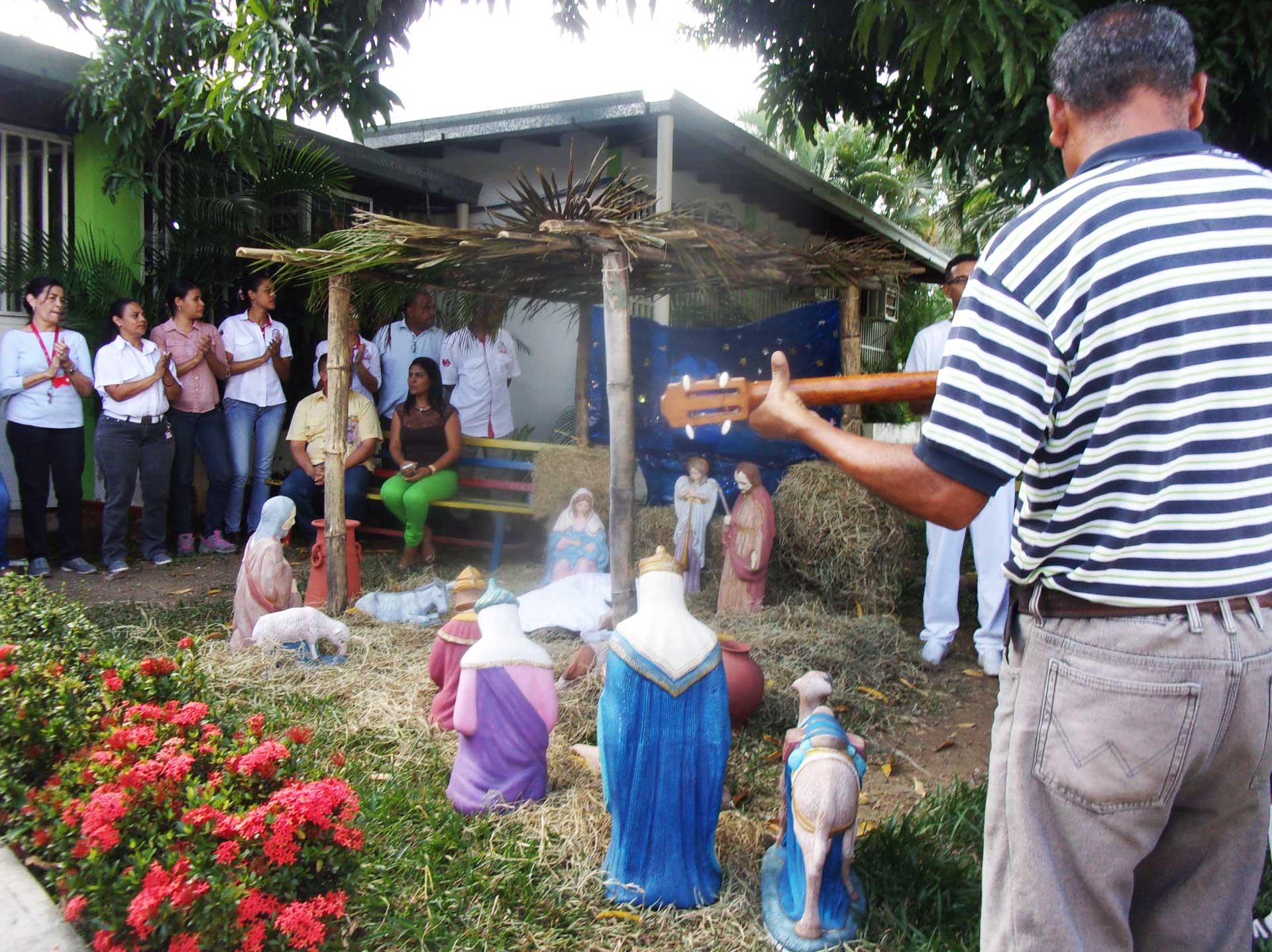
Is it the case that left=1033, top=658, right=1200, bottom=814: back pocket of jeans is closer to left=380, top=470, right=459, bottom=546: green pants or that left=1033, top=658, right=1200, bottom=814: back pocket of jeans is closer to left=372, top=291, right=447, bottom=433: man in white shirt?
left=380, top=470, right=459, bottom=546: green pants

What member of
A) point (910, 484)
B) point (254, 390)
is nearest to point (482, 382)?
point (254, 390)

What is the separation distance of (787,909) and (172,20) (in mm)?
6728

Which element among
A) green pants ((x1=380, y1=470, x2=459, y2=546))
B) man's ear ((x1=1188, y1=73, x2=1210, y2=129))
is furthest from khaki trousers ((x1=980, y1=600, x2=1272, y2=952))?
green pants ((x1=380, y1=470, x2=459, y2=546))

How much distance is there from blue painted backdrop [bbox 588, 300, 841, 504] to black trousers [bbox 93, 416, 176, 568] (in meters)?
3.45

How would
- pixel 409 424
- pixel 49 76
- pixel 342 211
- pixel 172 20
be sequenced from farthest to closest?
pixel 342 211, pixel 409 424, pixel 49 76, pixel 172 20

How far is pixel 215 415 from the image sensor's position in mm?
7852

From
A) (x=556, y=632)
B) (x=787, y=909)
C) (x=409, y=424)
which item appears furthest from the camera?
(x=409, y=424)

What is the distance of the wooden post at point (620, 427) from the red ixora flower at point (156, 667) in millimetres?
2030

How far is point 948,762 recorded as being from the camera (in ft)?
13.6

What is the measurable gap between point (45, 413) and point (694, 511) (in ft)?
15.6

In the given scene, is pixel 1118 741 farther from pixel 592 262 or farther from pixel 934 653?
pixel 592 262

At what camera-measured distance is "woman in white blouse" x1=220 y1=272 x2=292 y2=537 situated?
7953mm

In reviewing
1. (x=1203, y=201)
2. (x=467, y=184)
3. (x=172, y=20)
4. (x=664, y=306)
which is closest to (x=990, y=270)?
(x=1203, y=201)

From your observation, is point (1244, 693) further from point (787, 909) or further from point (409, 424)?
point (409, 424)
